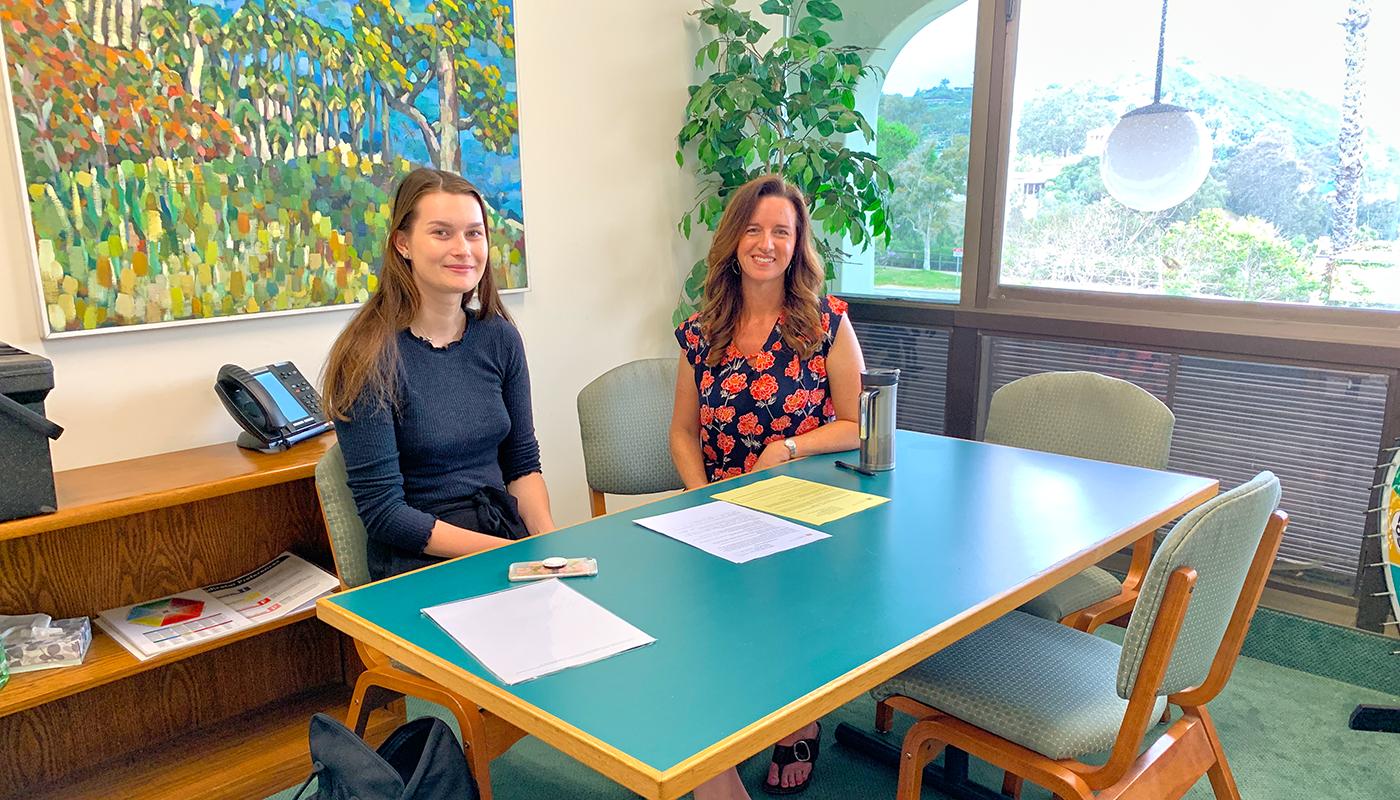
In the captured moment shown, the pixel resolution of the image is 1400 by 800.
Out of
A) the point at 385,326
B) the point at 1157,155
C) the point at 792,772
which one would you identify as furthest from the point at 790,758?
the point at 1157,155

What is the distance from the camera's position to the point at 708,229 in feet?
11.7

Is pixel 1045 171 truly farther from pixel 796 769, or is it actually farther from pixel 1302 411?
pixel 796 769

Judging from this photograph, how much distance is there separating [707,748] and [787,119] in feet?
8.98

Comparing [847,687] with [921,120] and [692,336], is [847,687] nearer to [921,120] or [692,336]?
[692,336]

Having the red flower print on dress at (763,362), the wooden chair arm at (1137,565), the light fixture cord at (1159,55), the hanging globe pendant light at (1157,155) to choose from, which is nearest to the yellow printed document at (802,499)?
the red flower print on dress at (763,362)

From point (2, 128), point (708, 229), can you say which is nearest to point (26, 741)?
point (2, 128)

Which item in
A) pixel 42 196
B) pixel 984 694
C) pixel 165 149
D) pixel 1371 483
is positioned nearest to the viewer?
pixel 984 694

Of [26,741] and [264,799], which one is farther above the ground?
[26,741]

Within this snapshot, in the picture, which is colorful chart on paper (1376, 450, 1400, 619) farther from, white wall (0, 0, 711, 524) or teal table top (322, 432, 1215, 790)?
white wall (0, 0, 711, 524)

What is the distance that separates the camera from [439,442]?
1860mm

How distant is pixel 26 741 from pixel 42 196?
1174 millimetres

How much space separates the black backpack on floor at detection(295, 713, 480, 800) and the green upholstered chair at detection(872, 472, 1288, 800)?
0.74m

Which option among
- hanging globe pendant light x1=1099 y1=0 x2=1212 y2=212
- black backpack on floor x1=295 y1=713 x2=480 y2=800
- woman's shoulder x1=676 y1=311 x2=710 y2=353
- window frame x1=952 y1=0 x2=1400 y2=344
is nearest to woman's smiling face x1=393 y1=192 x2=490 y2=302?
woman's shoulder x1=676 y1=311 x2=710 y2=353

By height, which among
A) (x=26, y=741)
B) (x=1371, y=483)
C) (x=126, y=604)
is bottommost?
(x=26, y=741)
